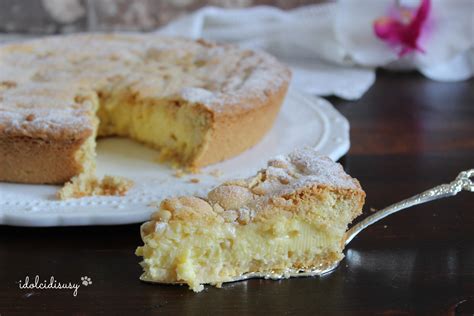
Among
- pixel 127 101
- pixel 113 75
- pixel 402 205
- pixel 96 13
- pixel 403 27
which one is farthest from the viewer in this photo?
→ pixel 96 13

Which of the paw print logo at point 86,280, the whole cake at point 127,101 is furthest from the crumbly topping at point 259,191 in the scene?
the whole cake at point 127,101

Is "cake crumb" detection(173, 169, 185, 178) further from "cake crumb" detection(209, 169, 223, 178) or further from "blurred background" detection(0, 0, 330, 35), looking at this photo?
"blurred background" detection(0, 0, 330, 35)

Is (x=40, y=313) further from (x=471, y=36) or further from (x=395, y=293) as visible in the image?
(x=471, y=36)

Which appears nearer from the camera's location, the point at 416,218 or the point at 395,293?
the point at 395,293

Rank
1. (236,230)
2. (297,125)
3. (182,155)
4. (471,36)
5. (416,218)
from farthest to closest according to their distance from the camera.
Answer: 1. (471,36)
2. (297,125)
3. (182,155)
4. (416,218)
5. (236,230)

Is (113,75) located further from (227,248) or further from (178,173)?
(227,248)

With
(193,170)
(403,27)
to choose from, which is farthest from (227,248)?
(403,27)

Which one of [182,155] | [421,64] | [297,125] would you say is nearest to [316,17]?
[421,64]
